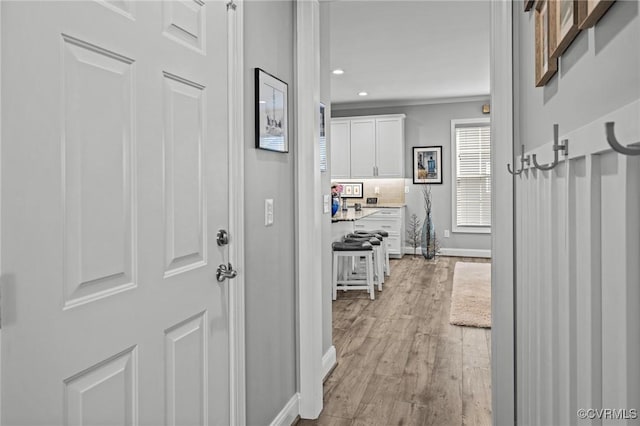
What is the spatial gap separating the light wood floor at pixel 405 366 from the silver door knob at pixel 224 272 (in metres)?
1.15

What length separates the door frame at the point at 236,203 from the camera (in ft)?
5.82

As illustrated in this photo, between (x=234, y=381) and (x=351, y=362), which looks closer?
(x=234, y=381)

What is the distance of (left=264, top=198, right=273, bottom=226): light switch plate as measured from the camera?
2.10m

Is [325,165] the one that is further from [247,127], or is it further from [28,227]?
[28,227]

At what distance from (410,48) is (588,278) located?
15.7ft

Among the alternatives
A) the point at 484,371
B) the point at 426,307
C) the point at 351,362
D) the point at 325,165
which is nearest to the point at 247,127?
the point at 325,165

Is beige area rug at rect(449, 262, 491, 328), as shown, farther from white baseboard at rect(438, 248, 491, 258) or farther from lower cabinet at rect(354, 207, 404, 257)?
lower cabinet at rect(354, 207, 404, 257)

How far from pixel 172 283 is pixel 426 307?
3.78m

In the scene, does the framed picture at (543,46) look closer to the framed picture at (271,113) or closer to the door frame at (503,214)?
the door frame at (503,214)

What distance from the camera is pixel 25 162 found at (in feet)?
→ 3.20

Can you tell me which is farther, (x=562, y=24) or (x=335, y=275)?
(x=335, y=275)

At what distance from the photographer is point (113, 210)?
1208 millimetres

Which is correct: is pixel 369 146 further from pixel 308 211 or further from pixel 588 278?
pixel 588 278

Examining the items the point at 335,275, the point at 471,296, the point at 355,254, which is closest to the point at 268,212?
the point at 355,254
